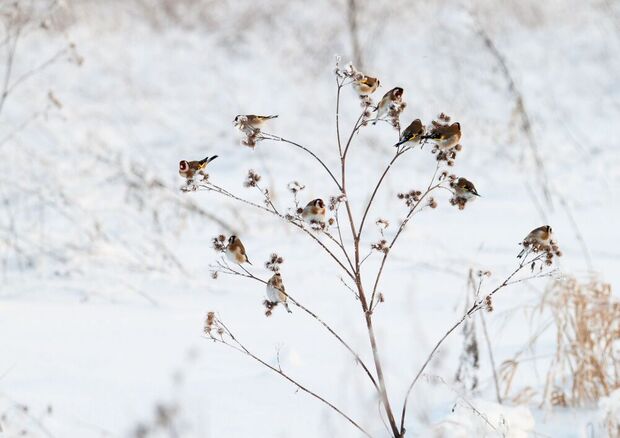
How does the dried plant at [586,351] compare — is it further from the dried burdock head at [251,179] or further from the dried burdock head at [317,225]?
the dried burdock head at [251,179]

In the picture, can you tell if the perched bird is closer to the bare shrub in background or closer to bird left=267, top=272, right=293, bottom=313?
bird left=267, top=272, right=293, bottom=313

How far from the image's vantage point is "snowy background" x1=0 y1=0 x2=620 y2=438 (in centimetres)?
215

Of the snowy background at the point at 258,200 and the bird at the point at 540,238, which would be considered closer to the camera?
the bird at the point at 540,238

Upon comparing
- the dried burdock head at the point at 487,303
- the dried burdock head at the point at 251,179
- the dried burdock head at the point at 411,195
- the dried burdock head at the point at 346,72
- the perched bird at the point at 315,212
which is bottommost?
the dried burdock head at the point at 487,303

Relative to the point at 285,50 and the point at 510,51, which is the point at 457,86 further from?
the point at 285,50

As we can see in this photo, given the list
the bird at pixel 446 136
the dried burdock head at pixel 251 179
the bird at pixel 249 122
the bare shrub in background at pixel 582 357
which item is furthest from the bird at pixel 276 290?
the bare shrub in background at pixel 582 357

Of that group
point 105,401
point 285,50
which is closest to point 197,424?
point 105,401

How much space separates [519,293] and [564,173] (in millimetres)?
2533

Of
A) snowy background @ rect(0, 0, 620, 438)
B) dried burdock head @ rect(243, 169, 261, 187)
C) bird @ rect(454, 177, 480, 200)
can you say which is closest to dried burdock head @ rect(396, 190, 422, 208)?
bird @ rect(454, 177, 480, 200)

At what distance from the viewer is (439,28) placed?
793 cm

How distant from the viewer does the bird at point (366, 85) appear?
1.46m

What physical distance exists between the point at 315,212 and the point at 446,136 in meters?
0.30

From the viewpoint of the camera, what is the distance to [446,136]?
141 centimetres

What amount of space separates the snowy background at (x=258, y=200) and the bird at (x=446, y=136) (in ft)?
2.21
